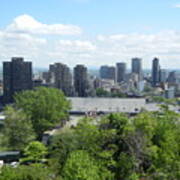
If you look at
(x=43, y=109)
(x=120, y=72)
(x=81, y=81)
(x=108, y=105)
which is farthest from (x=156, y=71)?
(x=43, y=109)

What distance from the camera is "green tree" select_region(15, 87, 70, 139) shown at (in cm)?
2333

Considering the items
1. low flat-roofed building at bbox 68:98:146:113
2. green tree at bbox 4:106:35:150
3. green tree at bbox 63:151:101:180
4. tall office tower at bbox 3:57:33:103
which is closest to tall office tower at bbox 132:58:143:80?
tall office tower at bbox 3:57:33:103

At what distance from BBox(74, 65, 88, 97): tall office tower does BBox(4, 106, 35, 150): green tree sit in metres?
30.3

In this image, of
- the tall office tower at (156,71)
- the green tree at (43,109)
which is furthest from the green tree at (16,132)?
the tall office tower at (156,71)

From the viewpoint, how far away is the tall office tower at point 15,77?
45.3 m

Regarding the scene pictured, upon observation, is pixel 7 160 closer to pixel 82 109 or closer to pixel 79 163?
pixel 79 163

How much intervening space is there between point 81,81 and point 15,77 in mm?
10950

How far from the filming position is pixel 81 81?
5141cm

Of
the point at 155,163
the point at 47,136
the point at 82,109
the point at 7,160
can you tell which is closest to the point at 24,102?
the point at 47,136

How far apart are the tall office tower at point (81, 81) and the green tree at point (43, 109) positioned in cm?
2600

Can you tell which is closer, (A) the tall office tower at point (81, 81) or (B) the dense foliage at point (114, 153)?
(B) the dense foliage at point (114, 153)

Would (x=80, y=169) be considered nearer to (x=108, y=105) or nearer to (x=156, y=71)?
(x=108, y=105)

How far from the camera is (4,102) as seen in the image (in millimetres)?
45188

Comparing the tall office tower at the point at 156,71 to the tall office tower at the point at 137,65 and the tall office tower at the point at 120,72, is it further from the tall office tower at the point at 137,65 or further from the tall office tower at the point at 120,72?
the tall office tower at the point at 137,65
